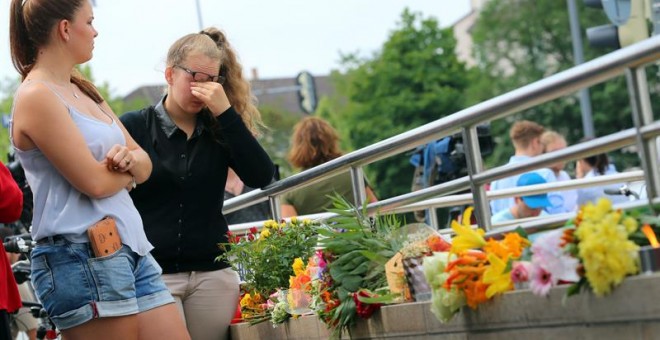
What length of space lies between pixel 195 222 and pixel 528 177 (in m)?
5.19

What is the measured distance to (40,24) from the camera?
15.8ft

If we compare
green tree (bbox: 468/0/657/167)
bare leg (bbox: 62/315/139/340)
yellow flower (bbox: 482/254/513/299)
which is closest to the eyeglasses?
bare leg (bbox: 62/315/139/340)

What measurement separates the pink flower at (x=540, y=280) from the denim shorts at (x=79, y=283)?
1.36 metres

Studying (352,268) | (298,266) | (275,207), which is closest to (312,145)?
(275,207)

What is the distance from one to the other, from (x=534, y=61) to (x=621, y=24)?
60152 mm

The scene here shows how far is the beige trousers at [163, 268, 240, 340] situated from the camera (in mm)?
5875

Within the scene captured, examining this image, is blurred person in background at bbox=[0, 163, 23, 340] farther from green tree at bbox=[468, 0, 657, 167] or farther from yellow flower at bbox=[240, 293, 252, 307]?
green tree at bbox=[468, 0, 657, 167]

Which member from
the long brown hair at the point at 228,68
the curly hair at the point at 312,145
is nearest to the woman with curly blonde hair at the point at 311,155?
the curly hair at the point at 312,145

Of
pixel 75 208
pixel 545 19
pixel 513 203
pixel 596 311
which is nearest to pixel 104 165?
pixel 75 208

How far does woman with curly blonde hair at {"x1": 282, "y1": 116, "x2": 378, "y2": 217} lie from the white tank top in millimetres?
4036

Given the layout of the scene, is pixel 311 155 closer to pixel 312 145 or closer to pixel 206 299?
pixel 312 145

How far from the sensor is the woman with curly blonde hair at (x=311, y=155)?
8.89 metres

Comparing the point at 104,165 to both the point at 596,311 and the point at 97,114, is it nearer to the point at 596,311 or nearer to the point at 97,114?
the point at 97,114

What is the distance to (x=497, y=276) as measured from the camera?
450 cm
